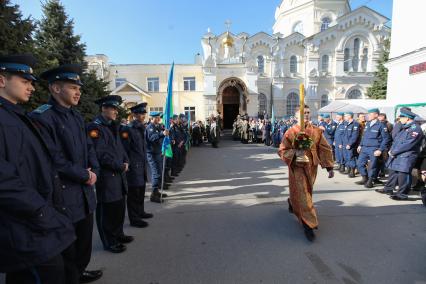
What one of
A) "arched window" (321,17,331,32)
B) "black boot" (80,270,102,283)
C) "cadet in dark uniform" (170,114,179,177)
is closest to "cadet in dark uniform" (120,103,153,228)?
"black boot" (80,270,102,283)

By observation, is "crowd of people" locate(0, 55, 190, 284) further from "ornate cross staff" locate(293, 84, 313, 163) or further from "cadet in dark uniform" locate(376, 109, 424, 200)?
"cadet in dark uniform" locate(376, 109, 424, 200)

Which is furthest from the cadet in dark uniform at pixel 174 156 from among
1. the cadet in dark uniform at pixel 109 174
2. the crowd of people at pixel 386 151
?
the cadet in dark uniform at pixel 109 174

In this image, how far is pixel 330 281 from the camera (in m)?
2.85

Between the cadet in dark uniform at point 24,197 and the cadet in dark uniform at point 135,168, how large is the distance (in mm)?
2402

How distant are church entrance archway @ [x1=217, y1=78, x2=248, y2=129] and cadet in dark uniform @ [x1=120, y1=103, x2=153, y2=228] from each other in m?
21.9

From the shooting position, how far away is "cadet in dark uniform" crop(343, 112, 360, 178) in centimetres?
802

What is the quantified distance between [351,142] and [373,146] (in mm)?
1197

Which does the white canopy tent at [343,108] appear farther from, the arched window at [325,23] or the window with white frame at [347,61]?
the arched window at [325,23]

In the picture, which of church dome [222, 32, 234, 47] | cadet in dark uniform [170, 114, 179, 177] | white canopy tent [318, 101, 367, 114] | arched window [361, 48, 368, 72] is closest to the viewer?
cadet in dark uniform [170, 114, 179, 177]

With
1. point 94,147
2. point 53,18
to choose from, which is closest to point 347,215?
point 94,147

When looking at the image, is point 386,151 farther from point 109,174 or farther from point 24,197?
point 24,197

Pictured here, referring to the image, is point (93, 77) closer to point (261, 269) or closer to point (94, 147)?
point (94, 147)

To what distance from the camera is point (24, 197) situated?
60.3 inches

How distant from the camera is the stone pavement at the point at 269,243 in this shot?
2.99 metres
